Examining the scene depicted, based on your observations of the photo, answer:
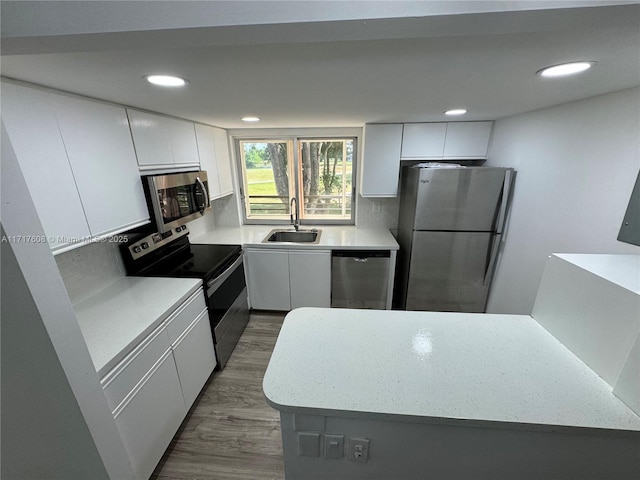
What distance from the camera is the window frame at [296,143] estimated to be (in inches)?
109

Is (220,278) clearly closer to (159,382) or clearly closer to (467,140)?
(159,382)

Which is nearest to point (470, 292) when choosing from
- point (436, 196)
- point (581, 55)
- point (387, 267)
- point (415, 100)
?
point (387, 267)

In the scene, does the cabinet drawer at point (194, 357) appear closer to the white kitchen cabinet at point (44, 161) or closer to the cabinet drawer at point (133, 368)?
the cabinet drawer at point (133, 368)

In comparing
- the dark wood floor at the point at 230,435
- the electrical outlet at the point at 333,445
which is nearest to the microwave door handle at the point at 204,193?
the dark wood floor at the point at 230,435

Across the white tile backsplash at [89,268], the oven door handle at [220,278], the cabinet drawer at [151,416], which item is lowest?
the cabinet drawer at [151,416]

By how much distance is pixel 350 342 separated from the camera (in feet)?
3.39

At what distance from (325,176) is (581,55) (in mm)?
2330

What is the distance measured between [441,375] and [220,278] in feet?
5.45

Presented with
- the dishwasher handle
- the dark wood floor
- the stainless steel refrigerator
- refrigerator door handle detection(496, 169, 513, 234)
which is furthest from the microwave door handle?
refrigerator door handle detection(496, 169, 513, 234)

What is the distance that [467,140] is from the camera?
2391mm

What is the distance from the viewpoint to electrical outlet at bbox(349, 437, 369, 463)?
833 mm

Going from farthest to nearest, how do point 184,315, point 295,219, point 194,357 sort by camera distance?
1. point 295,219
2. point 194,357
3. point 184,315

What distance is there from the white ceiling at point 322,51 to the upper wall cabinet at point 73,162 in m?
0.10

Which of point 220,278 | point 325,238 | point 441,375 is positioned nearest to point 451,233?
point 325,238
